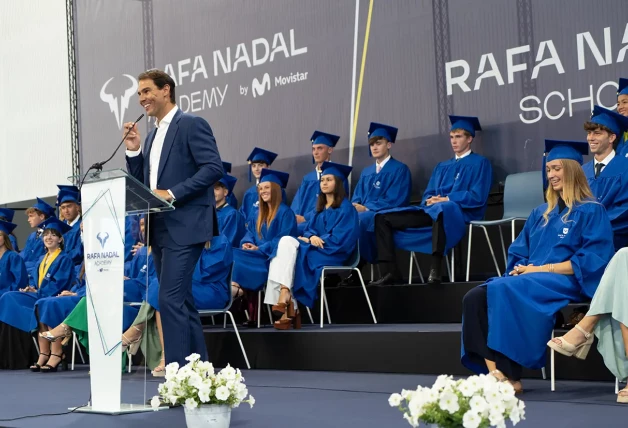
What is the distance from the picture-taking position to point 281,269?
6285 mm

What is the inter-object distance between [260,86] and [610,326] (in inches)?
211

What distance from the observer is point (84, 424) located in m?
3.67

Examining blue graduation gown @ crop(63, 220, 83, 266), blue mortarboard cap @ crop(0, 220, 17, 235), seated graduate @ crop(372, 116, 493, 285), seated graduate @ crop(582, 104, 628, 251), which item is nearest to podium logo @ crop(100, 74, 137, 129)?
blue mortarboard cap @ crop(0, 220, 17, 235)

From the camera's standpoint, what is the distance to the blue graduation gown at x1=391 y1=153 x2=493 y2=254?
6.24m

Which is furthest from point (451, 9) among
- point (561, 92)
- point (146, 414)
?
point (146, 414)

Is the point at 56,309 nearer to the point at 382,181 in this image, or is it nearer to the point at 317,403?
the point at 382,181

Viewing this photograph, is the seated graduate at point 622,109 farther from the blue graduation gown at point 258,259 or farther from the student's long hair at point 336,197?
the blue graduation gown at point 258,259

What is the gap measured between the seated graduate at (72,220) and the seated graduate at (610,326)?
4.62 m

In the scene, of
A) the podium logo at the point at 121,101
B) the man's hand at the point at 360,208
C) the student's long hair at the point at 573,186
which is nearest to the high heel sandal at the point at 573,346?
the student's long hair at the point at 573,186

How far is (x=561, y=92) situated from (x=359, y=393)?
3.00 metres

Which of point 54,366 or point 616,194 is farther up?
point 616,194

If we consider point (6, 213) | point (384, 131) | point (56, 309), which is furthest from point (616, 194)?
point (6, 213)

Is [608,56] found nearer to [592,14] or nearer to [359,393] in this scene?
[592,14]

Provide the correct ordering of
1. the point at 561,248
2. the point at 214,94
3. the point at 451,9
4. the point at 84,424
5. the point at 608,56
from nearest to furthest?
the point at 84,424
the point at 561,248
the point at 608,56
the point at 451,9
the point at 214,94
